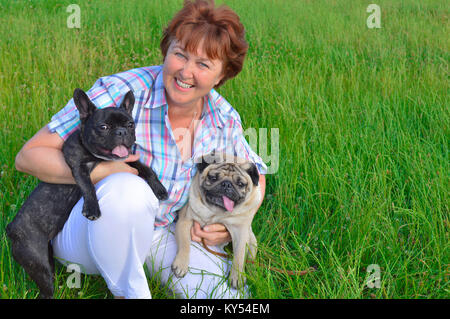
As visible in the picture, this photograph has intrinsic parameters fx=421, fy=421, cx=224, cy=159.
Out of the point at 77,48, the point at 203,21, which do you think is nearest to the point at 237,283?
the point at 203,21

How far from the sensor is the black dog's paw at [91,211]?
2.36 m

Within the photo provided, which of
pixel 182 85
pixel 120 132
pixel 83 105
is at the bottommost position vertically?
pixel 120 132

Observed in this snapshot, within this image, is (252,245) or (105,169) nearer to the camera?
(105,169)

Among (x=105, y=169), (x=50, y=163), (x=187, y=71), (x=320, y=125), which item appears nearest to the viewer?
(x=50, y=163)

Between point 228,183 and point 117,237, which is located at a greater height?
point 228,183

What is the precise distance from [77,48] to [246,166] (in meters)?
3.70

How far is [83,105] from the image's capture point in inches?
96.4

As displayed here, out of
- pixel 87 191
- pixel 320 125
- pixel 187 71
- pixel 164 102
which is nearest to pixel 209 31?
pixel 187 71

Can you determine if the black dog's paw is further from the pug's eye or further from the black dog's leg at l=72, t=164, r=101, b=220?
the pug's eye

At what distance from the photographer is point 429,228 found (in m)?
2.97

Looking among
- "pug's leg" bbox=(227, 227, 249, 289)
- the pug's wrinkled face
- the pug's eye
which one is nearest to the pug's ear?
the pug's wrinkled face

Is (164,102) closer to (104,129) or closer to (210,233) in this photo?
(104,129)

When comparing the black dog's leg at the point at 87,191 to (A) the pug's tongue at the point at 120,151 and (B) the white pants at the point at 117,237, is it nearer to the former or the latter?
(B) the white pants at the point at 117,237

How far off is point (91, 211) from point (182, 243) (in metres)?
0.79
